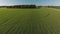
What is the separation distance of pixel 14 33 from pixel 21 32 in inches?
4.7

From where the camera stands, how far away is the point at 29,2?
21.4ft

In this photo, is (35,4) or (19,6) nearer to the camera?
(35,4)

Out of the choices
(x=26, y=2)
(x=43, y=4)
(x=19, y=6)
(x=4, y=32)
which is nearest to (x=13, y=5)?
(x=19, y=6)

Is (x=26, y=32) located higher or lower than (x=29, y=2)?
higher

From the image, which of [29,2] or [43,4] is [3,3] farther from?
[43,4]

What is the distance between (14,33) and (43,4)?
4.67m

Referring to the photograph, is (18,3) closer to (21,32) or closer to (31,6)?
(31,6)

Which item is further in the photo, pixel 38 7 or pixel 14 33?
pixel 38 7

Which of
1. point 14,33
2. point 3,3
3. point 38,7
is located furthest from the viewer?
point 38,7

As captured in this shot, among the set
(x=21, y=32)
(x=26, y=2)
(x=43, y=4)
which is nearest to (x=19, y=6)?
(x=26, y=2)

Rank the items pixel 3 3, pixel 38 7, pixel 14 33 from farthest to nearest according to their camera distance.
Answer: pixel 38 7 → pixel 3 3 → pixel 14 33

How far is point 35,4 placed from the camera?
6586 mm

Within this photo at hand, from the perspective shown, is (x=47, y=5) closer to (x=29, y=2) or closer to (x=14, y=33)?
(x=29, y=2)

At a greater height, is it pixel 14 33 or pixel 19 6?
pixel 14 33
